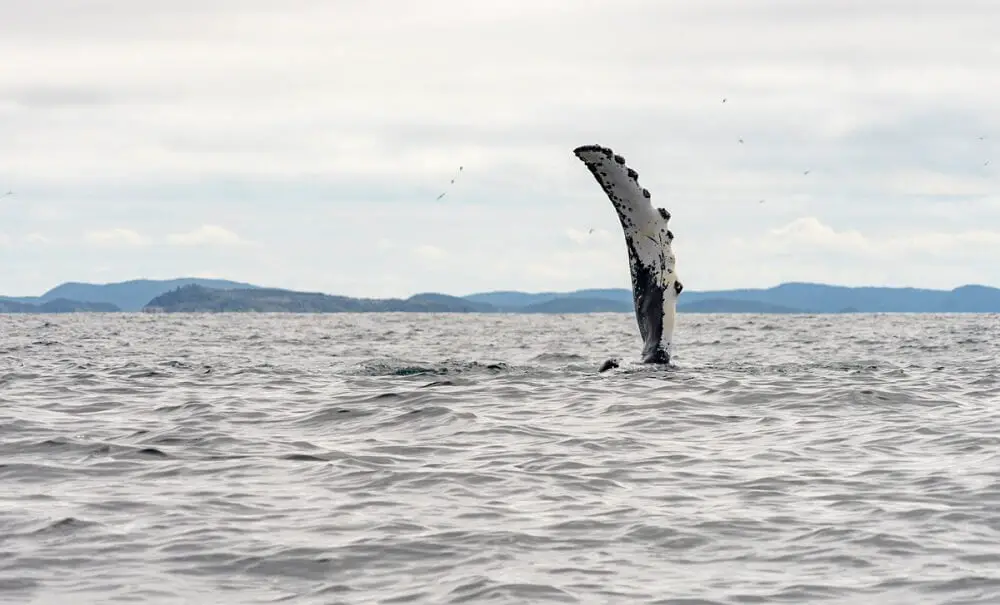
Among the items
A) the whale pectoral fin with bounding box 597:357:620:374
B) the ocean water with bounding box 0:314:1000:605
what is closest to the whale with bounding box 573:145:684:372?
the ocean water with bounding box 0:314:1000:605

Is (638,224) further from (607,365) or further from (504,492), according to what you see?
(504,492)

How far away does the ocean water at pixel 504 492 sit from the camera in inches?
308

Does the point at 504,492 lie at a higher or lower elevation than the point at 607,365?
lower

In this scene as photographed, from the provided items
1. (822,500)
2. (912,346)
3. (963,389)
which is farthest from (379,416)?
(912,346)

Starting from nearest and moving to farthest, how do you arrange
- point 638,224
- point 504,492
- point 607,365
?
point 504,492 < point 638,224 < point 607,365

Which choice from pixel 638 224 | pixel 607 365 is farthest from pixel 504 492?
pixel 607 365

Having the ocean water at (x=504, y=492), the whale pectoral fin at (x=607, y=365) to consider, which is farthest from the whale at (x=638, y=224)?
the whale pectoral fin at (x=607, y=365)

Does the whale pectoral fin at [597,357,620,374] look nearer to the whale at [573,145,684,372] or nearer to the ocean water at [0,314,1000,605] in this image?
the ocean water at [0,314,1000,605]

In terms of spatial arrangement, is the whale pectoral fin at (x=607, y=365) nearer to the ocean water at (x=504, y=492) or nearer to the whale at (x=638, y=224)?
the ocean water at (x=504, y=492)

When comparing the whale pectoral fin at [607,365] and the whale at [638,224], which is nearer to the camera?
the whale at [638,224]

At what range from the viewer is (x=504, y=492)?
34.9ft

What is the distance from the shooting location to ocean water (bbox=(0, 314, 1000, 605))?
7824mm

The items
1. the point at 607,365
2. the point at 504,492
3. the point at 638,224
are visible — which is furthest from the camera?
the point at 607,365

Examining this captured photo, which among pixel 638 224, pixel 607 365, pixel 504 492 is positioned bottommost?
pixel 504 492
